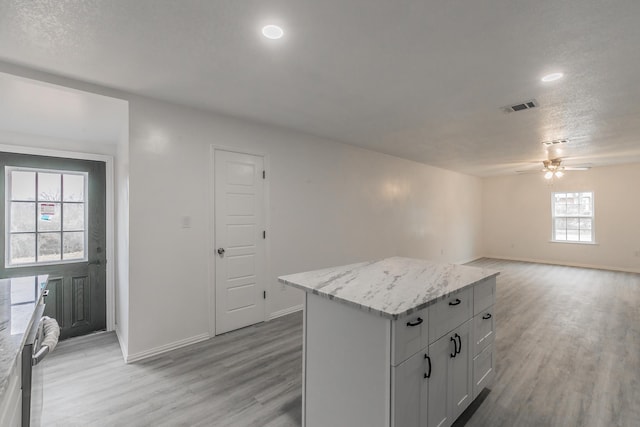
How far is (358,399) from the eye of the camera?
1.49m

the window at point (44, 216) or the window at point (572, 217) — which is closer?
the window at point (44, 216)

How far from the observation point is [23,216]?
10.3 feet

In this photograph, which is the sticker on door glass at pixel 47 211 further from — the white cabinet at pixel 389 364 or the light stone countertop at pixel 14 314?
the white cabinet at pixel 389 364

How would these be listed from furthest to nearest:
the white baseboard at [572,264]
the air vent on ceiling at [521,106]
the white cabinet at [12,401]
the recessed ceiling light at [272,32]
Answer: the white baseboard at [572,264] < the air vent on ceiling at [521,106] < the recessed ceiling light at [272,32] < the white cabinet at [12,401]

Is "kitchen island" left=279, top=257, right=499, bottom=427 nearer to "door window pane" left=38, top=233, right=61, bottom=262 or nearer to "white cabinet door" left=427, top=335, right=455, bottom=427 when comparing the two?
"white cabinet door" left=427, top=335, right=455, bottom=427

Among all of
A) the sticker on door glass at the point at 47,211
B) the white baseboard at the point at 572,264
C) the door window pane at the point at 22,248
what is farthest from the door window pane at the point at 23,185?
the white baseboard at the point at 572,264

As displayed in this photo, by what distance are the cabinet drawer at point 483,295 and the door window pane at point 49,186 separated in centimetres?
438

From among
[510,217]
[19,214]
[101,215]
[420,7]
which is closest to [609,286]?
[510,217]

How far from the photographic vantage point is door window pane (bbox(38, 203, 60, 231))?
10.6 ft

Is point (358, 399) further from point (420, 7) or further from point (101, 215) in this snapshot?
point (101, 215)

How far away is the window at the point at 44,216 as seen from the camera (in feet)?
10.1

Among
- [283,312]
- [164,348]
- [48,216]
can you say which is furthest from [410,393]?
[48,216]

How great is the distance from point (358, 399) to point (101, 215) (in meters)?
3.68

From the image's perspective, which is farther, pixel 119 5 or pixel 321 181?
pixel 321 181
